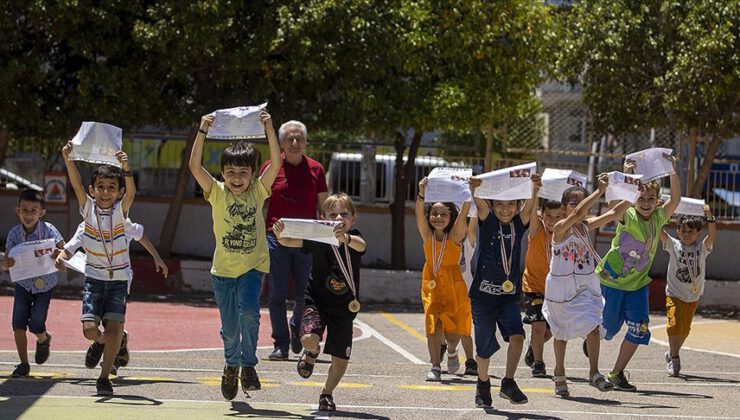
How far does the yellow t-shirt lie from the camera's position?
8.80m

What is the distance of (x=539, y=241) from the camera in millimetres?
11305

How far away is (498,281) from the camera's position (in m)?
9.24

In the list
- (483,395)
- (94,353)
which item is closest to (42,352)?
(94,353)

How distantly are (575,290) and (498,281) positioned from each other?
0.96 meters

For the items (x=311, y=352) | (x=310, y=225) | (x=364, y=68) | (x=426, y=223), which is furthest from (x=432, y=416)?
(x=364, y=68)

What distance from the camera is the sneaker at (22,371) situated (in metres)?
9.86

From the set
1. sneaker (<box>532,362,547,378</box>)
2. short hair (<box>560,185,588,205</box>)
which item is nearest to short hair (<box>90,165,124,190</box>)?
short hair (<box>560,185,588,205</box>)

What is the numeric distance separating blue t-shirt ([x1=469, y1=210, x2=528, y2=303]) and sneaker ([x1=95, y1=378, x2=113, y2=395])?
2.61 metres

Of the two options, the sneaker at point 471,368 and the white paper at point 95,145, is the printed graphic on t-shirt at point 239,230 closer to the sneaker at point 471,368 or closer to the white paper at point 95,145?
the white paper at point 95,145

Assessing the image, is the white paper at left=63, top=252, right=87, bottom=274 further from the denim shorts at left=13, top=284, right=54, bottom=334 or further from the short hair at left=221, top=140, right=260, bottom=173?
the short hair at left=221, top=140, right=260, bottom=173

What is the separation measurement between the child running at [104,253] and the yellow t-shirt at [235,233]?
880mm

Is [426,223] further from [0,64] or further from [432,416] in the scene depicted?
[0,64]

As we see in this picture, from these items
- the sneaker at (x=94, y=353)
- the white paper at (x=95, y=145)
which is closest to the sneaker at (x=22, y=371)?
the sneaker at (x=94, y=353)

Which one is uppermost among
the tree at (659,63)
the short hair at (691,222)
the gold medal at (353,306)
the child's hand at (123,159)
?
the tree at (659,63)
